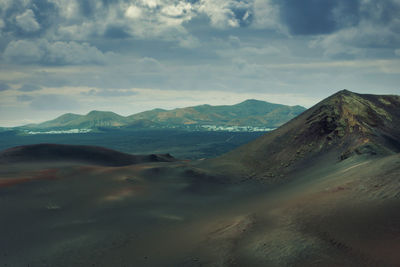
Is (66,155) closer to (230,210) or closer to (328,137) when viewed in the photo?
(230,210)

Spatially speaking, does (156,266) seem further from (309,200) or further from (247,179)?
(247,179)

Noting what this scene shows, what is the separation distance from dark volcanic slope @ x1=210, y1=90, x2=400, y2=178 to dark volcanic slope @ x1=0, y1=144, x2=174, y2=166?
38731mm

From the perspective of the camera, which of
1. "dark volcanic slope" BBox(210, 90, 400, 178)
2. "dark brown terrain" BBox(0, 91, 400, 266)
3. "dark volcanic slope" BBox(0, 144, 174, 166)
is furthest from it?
"dark volcanic slope" BBox(0, 144, 174, 166)

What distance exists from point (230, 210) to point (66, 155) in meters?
72.0

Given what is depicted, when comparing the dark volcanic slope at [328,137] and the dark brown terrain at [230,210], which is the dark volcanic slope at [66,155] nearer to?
the dark brown terrain at [230,210]

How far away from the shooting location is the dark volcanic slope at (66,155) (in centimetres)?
8175

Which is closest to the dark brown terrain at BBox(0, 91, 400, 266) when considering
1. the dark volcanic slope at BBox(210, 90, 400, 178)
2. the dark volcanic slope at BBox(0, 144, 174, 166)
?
the dark volcanic slope at BBox(210, 90, 400, 178)

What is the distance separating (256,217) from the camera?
26391 millimetres

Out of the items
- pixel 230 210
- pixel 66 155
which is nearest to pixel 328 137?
pixel 230 210

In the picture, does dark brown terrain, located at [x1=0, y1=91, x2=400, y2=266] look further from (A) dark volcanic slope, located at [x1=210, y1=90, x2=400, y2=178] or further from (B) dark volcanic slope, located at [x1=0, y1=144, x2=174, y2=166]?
(B) dark volcanic slope, located at [x1=0, y1=144, x2=174, y2=166]

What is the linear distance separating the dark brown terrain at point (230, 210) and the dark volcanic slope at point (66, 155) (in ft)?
105

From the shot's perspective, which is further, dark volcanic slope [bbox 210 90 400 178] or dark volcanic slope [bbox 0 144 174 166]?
dark volcanic slope [bbox 0 144 174 166]

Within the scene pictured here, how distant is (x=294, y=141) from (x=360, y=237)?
166ft

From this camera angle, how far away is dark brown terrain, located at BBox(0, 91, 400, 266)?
1912 centimetres
